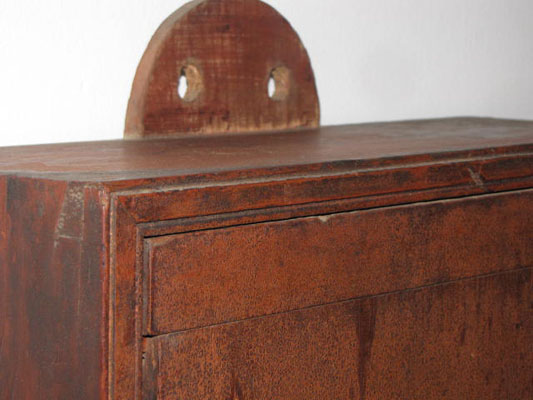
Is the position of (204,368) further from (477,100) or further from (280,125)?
(477,100)

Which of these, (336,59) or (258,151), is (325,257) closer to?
(258,151)

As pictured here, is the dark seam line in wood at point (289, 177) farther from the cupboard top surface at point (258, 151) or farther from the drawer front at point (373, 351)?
the drawer front at point (373, 351)

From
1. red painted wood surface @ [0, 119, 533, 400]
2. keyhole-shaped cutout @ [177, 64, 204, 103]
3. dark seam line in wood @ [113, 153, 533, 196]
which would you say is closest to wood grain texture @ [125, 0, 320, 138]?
keyhole-shaped cutout @ [177, 64, 204, 103]

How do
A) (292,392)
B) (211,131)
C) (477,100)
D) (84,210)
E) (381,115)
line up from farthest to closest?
1. (477,100)
2. (381,115)
3. (211,131)
4. (292,392)
5. (84,210)

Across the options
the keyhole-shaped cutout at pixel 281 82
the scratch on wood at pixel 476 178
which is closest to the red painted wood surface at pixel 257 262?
the scratch on wood at pixel 476 178

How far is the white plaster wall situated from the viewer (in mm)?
1062

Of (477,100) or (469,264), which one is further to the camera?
(477,100)

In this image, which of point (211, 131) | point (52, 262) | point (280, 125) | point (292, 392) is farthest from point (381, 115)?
point (52, 262)

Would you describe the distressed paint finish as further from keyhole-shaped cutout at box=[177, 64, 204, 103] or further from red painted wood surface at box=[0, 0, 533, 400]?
keyhole-shaped cutout at box=[177, 64, 204, 103]

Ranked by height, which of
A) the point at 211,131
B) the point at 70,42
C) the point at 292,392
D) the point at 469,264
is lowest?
the point at 292,392

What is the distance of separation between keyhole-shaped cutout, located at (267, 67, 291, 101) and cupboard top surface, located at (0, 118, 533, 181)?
0.07 m

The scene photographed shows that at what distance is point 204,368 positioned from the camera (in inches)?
29.5

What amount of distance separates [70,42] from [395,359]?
23.3 inches

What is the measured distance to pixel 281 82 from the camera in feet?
4.25
